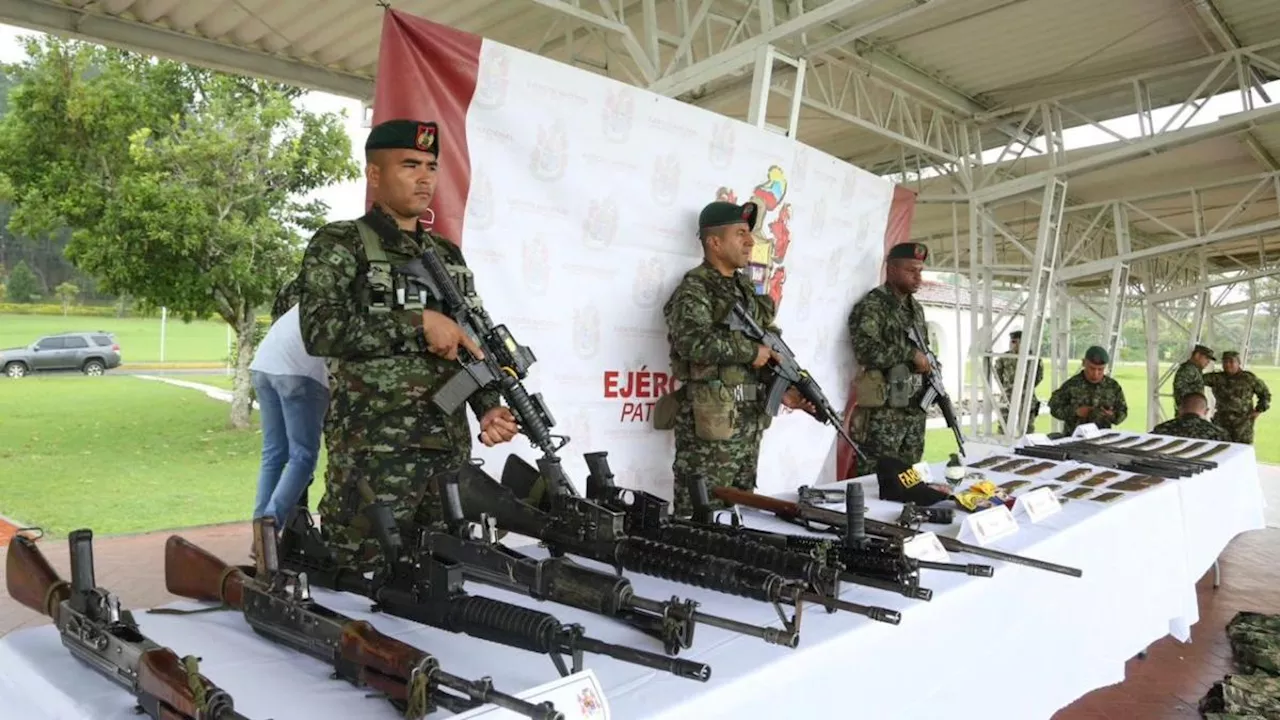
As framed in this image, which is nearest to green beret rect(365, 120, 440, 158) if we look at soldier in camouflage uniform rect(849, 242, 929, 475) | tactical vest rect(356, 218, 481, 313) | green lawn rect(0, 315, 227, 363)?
tactical vest rect(356, 218, 481, 313)

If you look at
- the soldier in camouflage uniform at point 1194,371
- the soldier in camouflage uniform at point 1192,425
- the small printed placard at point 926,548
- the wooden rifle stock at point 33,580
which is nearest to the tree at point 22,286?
the wooden rifle stock at point 33,580

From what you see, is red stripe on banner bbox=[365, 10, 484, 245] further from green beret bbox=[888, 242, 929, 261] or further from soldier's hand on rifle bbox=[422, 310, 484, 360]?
green beret bbox=[888, 242, 929, 261]

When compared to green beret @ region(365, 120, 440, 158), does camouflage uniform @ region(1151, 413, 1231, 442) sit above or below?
below

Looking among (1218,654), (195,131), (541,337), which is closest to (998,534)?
(541,337)

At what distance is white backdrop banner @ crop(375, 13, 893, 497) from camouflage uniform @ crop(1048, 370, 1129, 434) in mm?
2819

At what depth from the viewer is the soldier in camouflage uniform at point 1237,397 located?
802cm

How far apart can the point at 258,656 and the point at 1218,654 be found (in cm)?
380

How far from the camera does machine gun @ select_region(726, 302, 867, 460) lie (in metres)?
3.24

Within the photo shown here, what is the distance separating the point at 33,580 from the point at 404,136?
1.36 meters

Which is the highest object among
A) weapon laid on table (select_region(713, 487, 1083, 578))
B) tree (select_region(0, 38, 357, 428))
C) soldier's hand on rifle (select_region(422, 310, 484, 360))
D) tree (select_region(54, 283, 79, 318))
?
tree (select_region(0, 38, 357, 428))

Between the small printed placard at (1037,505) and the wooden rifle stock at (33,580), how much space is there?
7.44ft

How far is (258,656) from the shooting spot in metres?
1.23

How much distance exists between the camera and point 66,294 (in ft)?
29.2

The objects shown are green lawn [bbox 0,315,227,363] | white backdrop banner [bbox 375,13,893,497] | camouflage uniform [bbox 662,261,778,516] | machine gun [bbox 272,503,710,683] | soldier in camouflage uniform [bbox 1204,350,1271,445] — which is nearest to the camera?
machine gun [bbox 272,503,710,683]
